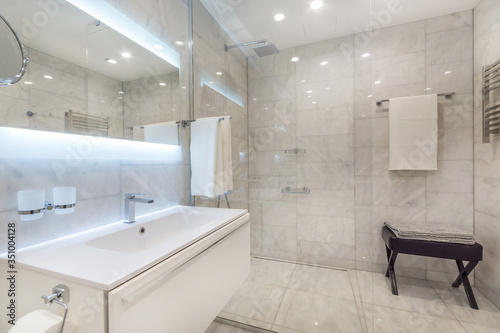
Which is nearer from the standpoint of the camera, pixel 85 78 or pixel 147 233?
pixel 85 78

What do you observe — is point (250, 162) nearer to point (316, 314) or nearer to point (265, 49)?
point (265, 49)

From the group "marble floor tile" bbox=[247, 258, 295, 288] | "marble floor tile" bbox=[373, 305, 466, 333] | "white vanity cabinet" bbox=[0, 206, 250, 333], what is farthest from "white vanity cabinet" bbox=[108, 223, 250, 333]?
"marble floor tile" bbox=[373, 305, 466, 333]

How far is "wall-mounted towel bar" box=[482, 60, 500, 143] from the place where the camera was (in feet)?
5.24

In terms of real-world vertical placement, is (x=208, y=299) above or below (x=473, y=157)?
below

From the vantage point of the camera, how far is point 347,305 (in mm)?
1666

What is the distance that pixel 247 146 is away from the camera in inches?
81.8

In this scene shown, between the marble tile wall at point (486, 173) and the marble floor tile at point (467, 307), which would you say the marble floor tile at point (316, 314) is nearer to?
the marble floor tile at point (467, 307)

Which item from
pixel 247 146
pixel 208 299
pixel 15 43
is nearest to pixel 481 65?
pixel 247 146

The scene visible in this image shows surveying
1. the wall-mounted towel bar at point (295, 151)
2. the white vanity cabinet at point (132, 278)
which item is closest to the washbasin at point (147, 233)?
the white vanity cabinet at point (132, 278)

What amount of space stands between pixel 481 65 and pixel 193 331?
9.20 ft

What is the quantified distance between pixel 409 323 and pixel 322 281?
0.65 m

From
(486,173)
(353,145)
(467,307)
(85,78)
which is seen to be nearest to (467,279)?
(467,307)

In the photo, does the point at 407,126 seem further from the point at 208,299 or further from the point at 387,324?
the point at 208,299

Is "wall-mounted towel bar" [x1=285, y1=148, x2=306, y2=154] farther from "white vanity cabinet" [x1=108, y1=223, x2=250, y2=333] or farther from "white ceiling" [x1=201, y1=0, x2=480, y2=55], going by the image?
"white vanity cabinet" [x1=108, y1=223, x2=250, y2=333]
